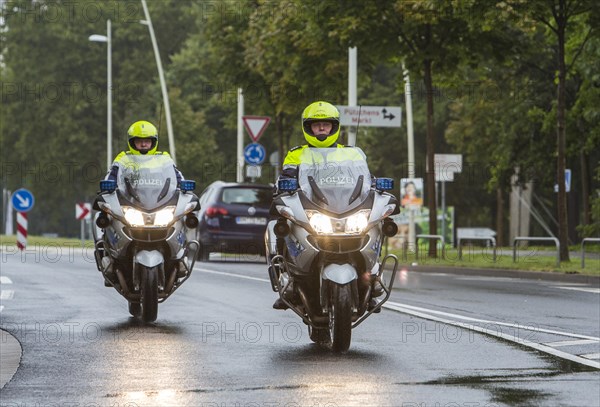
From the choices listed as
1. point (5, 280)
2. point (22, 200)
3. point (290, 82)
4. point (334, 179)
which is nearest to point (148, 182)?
point (334, 179)

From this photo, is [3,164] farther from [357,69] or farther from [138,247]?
[138,247]

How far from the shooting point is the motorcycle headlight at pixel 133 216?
12883 millimetres

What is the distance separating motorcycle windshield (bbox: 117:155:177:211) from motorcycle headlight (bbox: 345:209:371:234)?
2896 millimetres

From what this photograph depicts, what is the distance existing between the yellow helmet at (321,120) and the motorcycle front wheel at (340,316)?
1.39m

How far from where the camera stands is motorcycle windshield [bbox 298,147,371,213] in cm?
1072

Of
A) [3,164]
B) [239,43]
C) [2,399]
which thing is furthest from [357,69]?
[3,164]

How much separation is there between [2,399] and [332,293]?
306 cm

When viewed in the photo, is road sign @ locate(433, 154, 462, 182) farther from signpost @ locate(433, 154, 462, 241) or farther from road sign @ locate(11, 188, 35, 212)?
road sign @ locate(11, 188, 35, 212)

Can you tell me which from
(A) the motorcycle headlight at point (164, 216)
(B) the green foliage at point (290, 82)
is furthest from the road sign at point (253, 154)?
(A) the motorcycle headlight at point (164, 216)

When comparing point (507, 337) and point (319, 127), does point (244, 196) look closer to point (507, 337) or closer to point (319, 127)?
point (507, 337)

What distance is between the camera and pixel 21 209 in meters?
38.2

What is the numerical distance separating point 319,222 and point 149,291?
2.70 metres

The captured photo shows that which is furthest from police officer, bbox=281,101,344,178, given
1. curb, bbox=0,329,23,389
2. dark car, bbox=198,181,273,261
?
dark car, bbox=198,181,273,261

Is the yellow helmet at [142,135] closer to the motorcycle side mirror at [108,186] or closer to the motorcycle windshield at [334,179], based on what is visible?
the motorcycle side mirror at [108,186]
